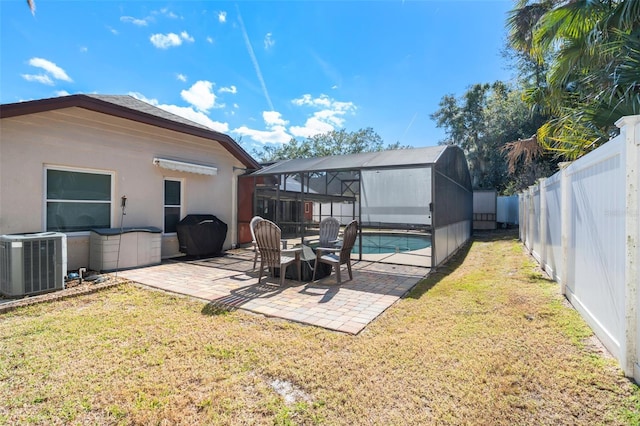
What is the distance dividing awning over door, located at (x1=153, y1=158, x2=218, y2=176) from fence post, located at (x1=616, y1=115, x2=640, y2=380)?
8.09 metres

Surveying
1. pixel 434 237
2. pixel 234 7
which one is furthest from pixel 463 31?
pixel 434 237

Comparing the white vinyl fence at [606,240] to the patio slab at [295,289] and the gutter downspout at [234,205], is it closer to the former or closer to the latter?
the patio slab at [295,289]

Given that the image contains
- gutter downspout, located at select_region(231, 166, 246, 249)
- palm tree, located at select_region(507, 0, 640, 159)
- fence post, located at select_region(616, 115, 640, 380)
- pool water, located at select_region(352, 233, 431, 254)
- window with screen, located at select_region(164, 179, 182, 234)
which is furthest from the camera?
pool water, located at select_region(352, 233, 431, 254)

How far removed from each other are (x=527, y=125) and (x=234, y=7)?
16.4 meters

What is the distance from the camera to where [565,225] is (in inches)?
170

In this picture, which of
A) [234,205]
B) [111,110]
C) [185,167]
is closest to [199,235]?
[185,167]

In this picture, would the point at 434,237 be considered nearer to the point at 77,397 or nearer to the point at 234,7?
the point at 77,397

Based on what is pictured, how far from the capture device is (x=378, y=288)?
5.25 m

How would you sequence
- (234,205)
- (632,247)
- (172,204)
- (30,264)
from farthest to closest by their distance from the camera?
(234,205) < (172,204) < (30,264) < (632,247)

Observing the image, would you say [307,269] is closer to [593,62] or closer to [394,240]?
[593,62]

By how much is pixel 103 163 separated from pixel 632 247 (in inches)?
331

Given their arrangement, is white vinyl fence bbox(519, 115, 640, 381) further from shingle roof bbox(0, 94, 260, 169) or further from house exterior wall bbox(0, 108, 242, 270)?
house exterior wall bbox(0, 108, 242, 270)

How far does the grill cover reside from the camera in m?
7.85

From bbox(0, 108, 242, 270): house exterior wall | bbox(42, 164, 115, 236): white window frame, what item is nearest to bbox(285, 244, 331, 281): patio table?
bbox(0, 108, 242, 270): house exterior wall
